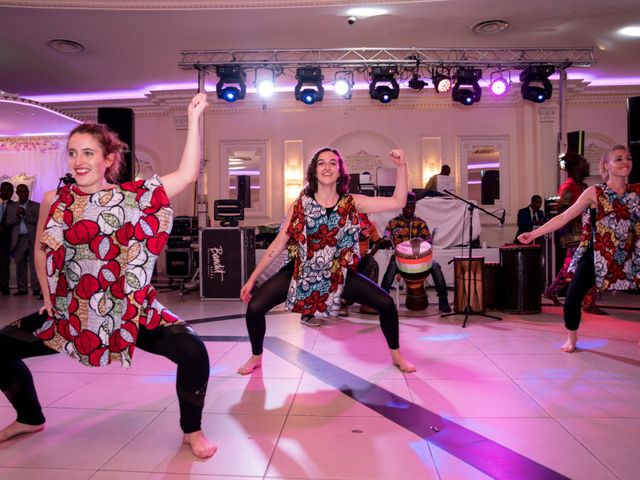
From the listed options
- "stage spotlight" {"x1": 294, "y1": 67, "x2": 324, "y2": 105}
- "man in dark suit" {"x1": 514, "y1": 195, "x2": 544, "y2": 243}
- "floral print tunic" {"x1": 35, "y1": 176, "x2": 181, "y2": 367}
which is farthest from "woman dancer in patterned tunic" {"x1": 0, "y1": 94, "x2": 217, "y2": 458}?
"man in dark suit" {"x1": 514, "y1": 195, "x2": 544, "y2": 243}

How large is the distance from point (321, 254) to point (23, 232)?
7061 mm

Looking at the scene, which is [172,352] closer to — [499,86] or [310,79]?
[310,79]

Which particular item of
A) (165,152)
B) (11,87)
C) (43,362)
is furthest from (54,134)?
(43,362)

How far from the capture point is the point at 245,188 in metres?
11.0

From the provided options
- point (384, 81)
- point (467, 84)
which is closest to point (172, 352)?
point (384, 81)

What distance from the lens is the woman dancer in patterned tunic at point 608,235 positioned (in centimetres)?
346

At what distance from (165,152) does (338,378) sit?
9355mm

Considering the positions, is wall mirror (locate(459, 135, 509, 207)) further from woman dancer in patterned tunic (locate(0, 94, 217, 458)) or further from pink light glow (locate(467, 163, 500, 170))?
woman dancer in patterned tunic (locate(0, 94, 217, 458))

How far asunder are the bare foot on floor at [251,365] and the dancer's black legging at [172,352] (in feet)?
3.66

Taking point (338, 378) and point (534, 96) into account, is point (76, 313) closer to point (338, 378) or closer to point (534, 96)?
point (338, 378)

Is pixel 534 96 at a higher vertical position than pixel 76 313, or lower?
higher

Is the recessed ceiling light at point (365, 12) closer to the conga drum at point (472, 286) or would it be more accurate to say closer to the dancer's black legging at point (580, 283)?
the conga drum at point (472, 286)

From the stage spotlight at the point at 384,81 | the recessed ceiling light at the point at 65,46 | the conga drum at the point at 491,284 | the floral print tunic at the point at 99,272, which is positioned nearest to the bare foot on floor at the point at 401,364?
the floral print tunic at the point at 99,272

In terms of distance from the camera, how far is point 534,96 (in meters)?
7.96
